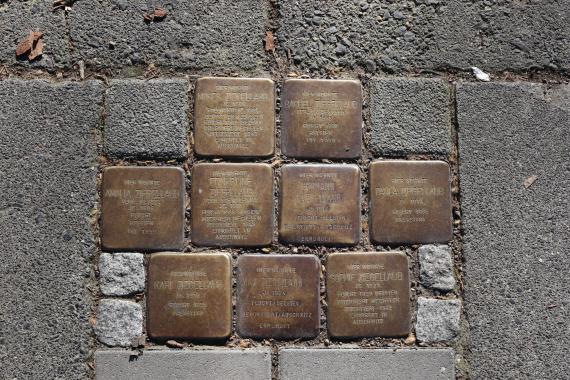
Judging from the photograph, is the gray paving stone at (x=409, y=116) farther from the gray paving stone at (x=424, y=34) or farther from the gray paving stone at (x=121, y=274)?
the gray paving stone at (x=121, y=274)

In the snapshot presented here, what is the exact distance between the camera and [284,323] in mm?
2256

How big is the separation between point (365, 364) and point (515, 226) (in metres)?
0.98

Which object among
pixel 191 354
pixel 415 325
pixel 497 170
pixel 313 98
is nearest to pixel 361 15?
pixel 313 98

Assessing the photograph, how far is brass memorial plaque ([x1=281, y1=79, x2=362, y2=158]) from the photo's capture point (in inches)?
92.4

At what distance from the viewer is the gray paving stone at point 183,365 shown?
7.29 ft

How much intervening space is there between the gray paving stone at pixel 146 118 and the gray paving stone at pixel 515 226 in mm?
1387

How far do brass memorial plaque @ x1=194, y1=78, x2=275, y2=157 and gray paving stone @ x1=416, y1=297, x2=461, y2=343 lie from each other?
3.40 ft

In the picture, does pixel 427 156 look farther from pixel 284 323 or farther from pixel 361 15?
pixel 284 323

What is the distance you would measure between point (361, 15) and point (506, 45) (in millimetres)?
763

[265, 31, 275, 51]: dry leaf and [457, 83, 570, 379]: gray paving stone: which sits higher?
[265, 31, 275, 51]: dry leaf

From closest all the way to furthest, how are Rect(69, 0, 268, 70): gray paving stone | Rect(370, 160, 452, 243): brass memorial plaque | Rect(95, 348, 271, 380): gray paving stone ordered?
Rect(95, 348, 271, 380): gray paving stone < Rect(370, 160, 452, 243): brass memorial plaque < Rect(69, 0, 268, 70): gray paving stone

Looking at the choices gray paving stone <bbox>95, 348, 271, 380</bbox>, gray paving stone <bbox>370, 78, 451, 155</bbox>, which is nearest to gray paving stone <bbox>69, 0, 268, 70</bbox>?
gray paving stone <bbox>370, 78, 451, 155</bbox>

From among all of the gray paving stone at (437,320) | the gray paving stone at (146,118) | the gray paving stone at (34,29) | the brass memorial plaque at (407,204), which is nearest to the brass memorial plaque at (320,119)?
the brass memorial plaque at (407,204)

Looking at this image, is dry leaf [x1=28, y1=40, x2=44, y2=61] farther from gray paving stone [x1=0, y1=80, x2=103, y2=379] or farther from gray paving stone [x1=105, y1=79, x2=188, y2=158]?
gray paving stone [x1=105, y1=79, x2=188, y2=158]
